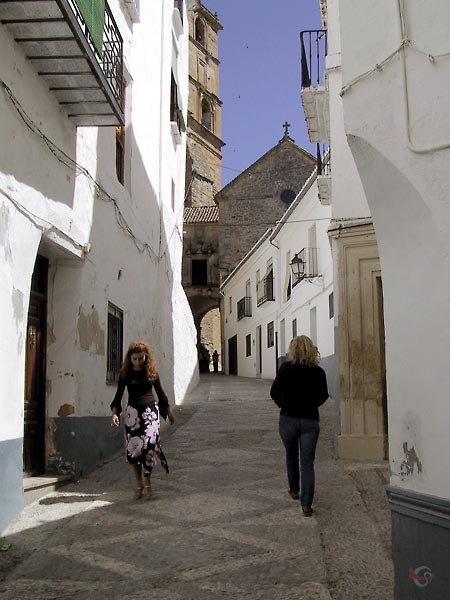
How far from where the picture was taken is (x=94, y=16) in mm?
5770

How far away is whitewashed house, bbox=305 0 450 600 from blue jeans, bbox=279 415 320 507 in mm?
1836

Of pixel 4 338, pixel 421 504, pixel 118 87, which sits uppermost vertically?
pixel 118 87

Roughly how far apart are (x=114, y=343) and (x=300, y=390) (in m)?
3.49

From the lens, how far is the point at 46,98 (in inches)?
222

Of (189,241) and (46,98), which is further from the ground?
→ (189,241)

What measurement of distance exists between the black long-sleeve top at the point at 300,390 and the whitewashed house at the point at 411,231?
185 centimetres

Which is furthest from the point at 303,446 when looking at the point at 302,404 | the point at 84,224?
the point at 84,224

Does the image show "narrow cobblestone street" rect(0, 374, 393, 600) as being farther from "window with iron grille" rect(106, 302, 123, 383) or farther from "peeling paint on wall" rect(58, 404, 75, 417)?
"window with iron grille" rect(106, 302, 123, 383)

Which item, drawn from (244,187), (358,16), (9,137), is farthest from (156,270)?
(244,187)

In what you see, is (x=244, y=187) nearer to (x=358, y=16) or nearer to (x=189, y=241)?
(x=189, y=241)

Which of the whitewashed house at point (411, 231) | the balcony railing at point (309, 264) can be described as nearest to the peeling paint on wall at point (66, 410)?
the whitewashed house at point (411, 231)

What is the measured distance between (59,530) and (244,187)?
3083 centimetres

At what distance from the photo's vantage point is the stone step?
5.39 metres

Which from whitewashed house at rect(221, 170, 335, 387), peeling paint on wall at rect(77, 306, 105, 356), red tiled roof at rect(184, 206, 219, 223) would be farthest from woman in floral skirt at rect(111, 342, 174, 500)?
red tiled roof at rect(184, 206, 219, 223)
